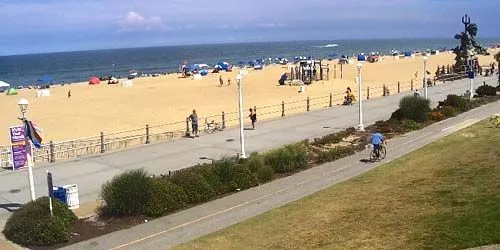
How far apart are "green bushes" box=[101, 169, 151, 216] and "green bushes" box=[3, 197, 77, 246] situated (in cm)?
112

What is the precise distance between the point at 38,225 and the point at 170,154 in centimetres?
1006

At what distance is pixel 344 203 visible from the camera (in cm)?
1250

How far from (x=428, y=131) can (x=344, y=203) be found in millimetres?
12176

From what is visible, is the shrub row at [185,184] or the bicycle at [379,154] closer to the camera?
the shrub row at [185,184]

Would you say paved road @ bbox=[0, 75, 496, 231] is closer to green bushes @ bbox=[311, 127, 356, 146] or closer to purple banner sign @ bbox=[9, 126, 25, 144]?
green bushes @ bbox=[311, 127, 356, 146]

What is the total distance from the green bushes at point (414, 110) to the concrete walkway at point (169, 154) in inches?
85.7

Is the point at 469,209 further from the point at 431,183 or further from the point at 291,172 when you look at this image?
the point at 291,172

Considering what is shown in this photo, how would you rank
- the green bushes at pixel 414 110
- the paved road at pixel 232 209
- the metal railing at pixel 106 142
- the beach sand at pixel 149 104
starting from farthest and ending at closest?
the beach sand at pixel 149 104 → the green bushes at pixel 414 110 → the metal railing at pixel 106 142 → the paved road at pixel 232 209

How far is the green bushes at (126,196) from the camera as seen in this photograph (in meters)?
13.5

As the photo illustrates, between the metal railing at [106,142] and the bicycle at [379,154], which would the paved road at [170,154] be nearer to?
the metal railing at [106,142]

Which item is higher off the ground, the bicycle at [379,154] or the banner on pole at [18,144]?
the banner on pole at [18,144]

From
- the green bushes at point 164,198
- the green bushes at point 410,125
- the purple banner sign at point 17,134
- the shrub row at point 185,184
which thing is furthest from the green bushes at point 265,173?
the green bushes at point 410,125

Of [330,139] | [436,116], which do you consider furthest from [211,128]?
[436,116]

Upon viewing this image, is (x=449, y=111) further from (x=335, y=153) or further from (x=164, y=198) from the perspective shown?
(x=164, y=198)
